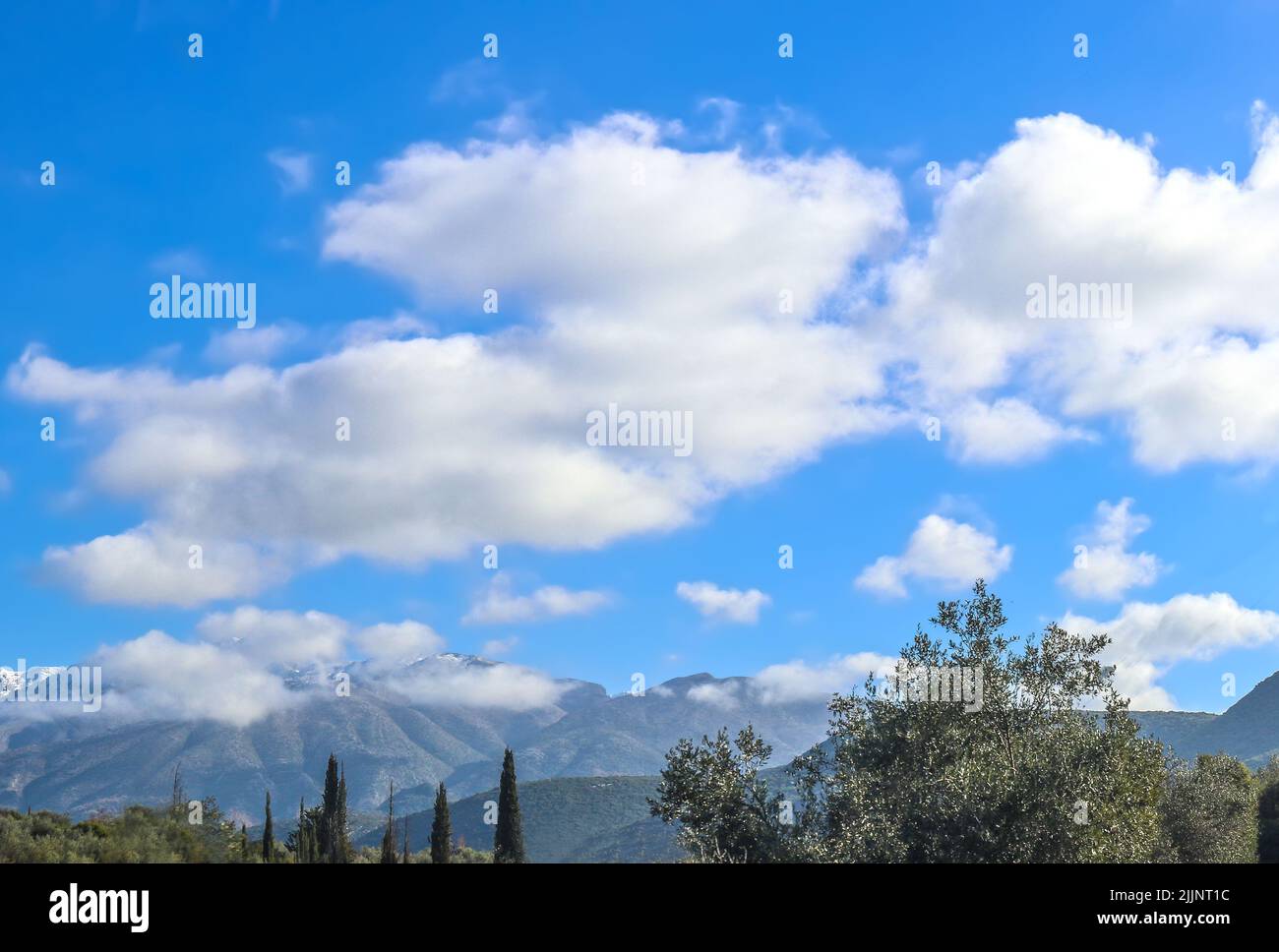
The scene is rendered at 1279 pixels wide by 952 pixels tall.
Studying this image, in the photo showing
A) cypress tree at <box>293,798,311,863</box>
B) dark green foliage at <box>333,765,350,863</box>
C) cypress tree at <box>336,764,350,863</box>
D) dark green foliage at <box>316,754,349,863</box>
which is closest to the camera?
cypress tree at <box>293,798,311,863</box>

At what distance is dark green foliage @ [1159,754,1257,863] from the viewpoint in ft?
204

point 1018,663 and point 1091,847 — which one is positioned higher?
point 1018,663

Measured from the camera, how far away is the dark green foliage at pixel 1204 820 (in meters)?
62.2

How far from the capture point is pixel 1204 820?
211 feet

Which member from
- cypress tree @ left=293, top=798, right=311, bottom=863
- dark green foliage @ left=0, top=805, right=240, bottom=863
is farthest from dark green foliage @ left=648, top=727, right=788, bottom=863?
cypress tree @ left=293, top=798, right=311, bottom=863

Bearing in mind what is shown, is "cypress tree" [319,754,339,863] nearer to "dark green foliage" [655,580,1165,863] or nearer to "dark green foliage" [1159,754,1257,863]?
"dark green foliage" [655,580,1165,863]

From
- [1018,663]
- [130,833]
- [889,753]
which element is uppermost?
[1018,663]

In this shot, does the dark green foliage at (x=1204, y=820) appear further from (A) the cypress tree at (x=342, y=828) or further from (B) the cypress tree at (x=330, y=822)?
(B) the cypress tree at (x=330, y=822)

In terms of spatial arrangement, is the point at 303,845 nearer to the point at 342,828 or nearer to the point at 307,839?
the point at 307,839

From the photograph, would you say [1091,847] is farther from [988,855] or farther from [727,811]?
[727,811]

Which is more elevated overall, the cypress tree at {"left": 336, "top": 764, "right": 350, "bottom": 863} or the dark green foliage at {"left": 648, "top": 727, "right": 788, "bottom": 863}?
the dark green foliage at {"left": 648, "top": 727, "right": 788, "bottom": 863}
